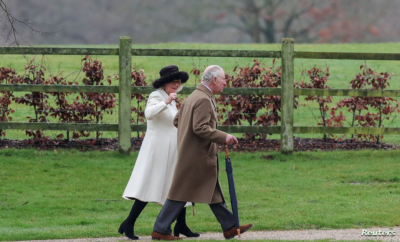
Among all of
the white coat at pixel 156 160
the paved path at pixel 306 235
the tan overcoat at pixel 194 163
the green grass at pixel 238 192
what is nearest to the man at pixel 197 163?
the tan overcoat at pixel 194 163

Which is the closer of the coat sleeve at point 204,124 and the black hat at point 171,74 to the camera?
the coat sleeve at point 204,124

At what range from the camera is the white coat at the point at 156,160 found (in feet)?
19.7

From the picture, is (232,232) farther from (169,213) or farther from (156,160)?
(156,160)

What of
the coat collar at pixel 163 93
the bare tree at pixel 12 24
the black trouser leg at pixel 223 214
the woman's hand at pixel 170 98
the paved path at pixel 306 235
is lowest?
the paved path at pixel 306 235

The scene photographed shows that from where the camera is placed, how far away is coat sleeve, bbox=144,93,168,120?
589cm

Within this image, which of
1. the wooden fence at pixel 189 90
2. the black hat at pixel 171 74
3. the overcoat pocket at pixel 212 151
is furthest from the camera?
the wooden fence at pixel 189 90

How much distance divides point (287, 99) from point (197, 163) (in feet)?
15.3

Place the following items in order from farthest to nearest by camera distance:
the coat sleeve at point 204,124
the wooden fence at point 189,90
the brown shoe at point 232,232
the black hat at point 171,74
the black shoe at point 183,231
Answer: the wooden fence at point 189,90 < the black shoe at point 183,231 < the black hat at point 171,74 < the brown shoe at point 232,232 < the coat sleeve at point 204,124

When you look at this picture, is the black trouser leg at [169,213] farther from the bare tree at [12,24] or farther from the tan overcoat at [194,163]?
the bare tree at [12,24]

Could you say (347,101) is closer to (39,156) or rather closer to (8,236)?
(39,156)

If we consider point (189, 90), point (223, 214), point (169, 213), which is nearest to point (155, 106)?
point (169, 213)

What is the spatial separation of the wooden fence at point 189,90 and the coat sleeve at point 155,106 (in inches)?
149

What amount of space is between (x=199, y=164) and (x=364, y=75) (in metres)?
6.26

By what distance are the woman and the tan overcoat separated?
307 mm
